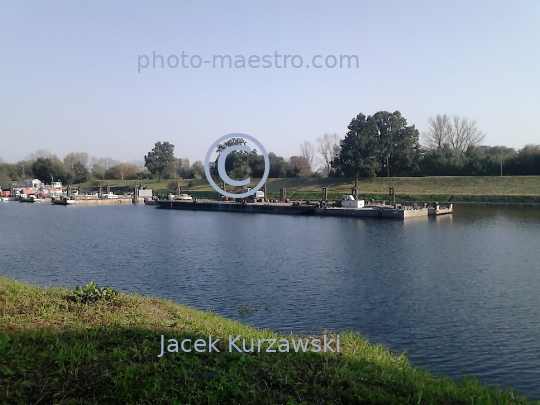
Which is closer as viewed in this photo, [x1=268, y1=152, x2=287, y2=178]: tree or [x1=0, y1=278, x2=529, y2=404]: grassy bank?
[x1=0, y1=278, x2=529, y2=404]: grassy bank

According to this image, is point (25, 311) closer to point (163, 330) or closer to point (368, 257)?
point (163, 330)

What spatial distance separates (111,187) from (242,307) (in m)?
80.3

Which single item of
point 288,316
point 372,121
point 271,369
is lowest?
point 288,316

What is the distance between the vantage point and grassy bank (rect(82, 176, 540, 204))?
54188 millimetres

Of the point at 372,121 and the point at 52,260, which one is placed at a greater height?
the point at 372,121

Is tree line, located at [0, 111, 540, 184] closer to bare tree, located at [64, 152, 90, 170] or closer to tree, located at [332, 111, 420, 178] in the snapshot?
tree, located at [332, 111, 420, 178]

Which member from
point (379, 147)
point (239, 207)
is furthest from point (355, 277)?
point (379, 147)

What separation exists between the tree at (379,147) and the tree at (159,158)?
2690 cm

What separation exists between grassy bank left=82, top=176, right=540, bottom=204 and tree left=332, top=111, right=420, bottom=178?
2.12 meters

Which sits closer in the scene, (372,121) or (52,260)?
(52,260)

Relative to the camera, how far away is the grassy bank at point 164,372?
498cm

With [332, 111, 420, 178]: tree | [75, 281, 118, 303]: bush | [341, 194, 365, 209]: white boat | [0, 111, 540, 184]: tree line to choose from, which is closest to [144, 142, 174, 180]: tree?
[0, 111, 540, 184]: tree line

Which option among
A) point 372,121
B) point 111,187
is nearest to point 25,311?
point 372,121

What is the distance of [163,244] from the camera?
25938 millimetres
